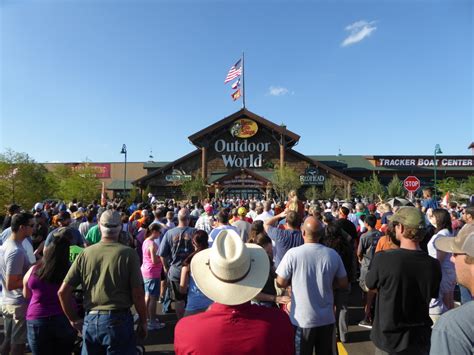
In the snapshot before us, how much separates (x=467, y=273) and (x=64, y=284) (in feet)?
10.6

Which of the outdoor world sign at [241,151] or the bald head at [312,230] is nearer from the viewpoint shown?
the bald head at [312,230]

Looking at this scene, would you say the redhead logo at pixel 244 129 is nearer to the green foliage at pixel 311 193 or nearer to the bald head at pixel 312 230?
the green foliage at pixel 311 193

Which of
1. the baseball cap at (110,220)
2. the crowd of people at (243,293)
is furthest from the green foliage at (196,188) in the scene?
the baseball cap at (110,220)

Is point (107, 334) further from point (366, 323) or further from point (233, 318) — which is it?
point (366, 323)

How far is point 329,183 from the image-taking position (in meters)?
31.3

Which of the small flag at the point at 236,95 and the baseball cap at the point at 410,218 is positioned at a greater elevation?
the small flag at the point at 236,95

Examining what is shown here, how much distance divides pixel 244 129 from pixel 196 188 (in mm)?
8041

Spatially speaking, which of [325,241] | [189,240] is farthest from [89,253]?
[325,241]

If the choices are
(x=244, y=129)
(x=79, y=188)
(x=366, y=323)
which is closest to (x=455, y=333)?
(x=366, y=323)

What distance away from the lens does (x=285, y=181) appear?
29328 mm

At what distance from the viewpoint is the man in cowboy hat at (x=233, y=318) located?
5.86ft

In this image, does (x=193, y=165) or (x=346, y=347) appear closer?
(x=346, y=347)

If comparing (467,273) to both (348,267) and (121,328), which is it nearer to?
(121,328)

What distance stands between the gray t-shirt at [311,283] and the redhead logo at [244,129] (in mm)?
30223
